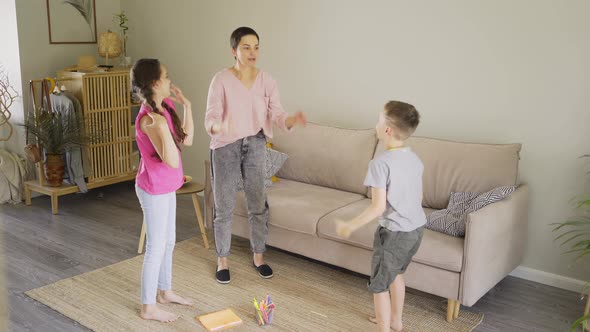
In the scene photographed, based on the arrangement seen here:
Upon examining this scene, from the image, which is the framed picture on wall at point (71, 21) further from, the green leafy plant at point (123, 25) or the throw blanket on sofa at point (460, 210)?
the throw blanket on sofa at point (460, 210)

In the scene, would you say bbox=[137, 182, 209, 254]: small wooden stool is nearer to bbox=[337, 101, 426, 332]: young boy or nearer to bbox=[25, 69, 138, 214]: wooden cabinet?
bbox=[25, 69, 138, 214]: wooden cabinet

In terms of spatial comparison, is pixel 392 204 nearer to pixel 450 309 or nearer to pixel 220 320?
pixel 450 309

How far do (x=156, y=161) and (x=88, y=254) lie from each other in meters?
1.49

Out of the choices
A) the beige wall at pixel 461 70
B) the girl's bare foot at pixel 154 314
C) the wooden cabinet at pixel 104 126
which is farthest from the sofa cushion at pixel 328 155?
the wooden cabinet at pixel 104 126

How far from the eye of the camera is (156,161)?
2688 millimetres

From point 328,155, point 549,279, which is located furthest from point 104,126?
point 549,279

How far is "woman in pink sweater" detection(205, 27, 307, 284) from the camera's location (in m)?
3.16

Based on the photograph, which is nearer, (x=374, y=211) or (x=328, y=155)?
(x=374, y=211)

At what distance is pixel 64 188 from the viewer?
15.5 feet

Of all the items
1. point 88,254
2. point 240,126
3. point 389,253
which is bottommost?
point 88,254

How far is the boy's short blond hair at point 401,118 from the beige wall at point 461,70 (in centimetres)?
126

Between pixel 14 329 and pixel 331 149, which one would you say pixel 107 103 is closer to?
pixel 331 149

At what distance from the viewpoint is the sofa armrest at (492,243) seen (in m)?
2.85

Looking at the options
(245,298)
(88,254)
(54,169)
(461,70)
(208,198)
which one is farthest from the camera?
(54,169)
